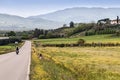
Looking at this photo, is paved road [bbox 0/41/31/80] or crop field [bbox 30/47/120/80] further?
paved road [bbox 0/41/31/80]

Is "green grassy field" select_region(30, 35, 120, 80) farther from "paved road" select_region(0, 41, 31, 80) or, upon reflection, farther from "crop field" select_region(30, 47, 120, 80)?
"paved road" select_region(0, 41, 31, 80)

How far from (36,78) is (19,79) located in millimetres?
1348

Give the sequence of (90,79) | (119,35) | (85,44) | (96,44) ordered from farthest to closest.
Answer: (119,35)
(85,44)
(96,44)
(90,79)

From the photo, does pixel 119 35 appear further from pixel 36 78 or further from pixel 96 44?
pixel 36 78

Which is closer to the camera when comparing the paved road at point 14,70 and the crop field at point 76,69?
the crop field at point 76,69

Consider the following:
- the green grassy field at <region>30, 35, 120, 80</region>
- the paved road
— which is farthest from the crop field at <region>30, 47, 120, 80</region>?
the paved road

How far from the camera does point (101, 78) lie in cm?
2778

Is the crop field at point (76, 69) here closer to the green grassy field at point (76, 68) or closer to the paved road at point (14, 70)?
the green grassy field at point (76, 68)

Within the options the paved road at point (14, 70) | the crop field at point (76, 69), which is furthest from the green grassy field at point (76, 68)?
the paved road at point (14, 70)

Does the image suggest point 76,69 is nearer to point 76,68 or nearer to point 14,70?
point 76,68

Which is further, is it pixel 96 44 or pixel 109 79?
pixel 96 44

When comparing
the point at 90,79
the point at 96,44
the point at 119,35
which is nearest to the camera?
the point at 90,79

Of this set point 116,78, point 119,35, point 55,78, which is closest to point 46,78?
point 55,78

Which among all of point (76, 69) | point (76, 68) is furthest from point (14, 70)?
point (76, 69)
